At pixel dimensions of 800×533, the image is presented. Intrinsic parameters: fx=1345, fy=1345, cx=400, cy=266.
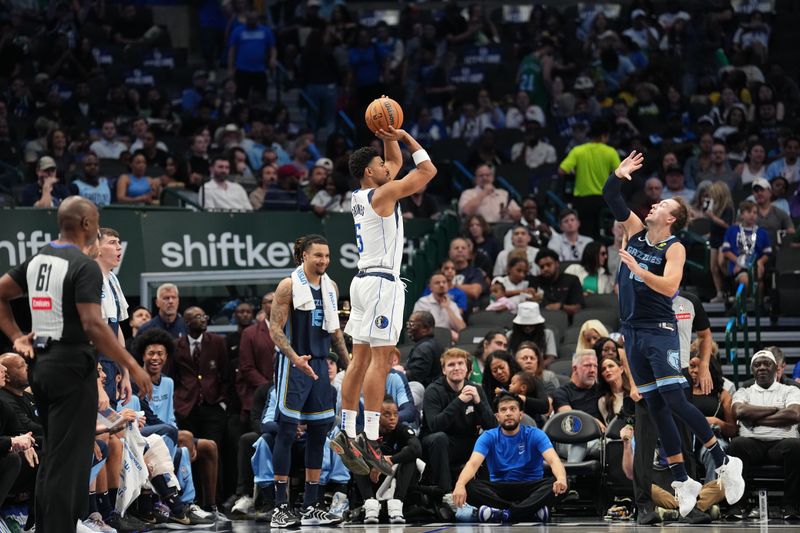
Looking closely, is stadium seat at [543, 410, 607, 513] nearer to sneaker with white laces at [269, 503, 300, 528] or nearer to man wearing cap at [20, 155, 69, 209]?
sneaker with white laces at [269, 503, 300, 528]

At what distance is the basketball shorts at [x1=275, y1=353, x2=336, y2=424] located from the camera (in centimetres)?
1175

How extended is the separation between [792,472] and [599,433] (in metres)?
1.86

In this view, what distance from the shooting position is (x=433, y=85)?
25.0 m

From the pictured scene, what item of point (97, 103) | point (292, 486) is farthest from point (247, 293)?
point (97, 103)

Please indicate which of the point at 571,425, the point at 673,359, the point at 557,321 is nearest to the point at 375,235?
the point at 673,359

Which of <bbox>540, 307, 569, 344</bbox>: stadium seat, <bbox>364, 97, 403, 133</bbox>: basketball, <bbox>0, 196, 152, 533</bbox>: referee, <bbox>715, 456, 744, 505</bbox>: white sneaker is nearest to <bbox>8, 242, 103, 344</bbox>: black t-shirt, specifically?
<bbox>0, 196, 152, 533</bbox>: referee

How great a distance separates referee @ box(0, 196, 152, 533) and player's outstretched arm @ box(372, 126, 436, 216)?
2.75 meters

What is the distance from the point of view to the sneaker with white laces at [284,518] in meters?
11.6

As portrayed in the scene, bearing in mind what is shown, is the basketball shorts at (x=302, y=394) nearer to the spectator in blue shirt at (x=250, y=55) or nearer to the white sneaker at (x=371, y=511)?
the white sneaker at (x=371, y=511)

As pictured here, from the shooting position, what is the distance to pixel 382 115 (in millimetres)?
10195

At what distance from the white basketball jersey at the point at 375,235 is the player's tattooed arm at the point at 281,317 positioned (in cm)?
126

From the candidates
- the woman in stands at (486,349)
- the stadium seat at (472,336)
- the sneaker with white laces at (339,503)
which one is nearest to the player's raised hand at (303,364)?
the sneaker with white laces at (339,503)

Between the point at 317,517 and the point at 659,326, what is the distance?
3442mm

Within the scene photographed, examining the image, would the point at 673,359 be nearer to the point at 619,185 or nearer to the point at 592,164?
the point at 619,185
